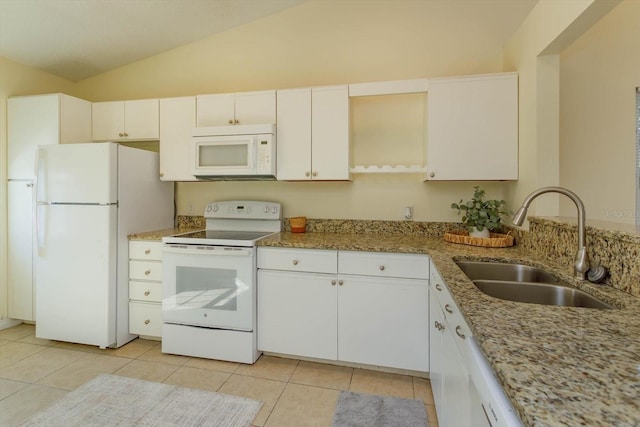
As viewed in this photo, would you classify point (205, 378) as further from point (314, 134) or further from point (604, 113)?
point (604, 113)

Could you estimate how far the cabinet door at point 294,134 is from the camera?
239 centimetres

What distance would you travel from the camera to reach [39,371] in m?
2.11

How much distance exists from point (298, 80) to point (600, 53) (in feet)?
7.79

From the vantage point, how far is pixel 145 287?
8.08 feet

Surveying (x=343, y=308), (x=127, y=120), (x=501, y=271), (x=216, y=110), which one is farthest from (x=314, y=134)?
(x=127, y=120)

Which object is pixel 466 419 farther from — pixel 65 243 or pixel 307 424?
pixel 65 243

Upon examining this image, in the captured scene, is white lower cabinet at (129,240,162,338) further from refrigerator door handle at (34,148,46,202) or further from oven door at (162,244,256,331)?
refrigerator door handle at (34,148,46,202)

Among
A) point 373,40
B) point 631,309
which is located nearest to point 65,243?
point 373,40

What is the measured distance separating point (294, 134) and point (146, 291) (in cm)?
176

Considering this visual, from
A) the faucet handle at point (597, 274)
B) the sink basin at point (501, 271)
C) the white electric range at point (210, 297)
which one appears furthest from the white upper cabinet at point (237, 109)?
the faucet handle at point (597, 274)

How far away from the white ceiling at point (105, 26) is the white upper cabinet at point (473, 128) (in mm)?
1613

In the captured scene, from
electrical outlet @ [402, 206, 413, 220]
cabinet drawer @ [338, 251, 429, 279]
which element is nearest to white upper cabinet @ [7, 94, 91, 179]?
cabinet drawer @ [338, 251, 429, 279]

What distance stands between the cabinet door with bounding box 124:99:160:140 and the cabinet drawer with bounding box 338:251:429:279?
6.78ft

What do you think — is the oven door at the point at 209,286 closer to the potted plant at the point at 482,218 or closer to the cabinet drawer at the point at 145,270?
the cabinet drawer at the point at 145,270
